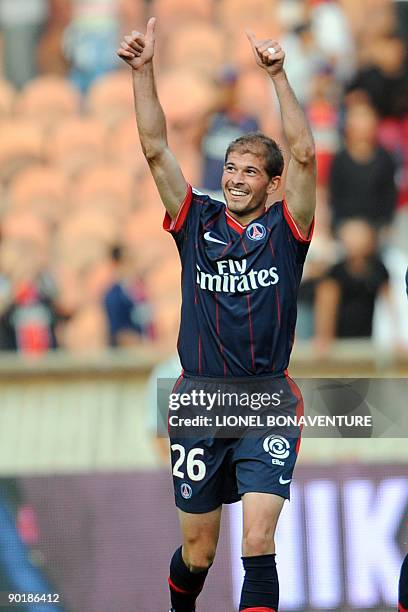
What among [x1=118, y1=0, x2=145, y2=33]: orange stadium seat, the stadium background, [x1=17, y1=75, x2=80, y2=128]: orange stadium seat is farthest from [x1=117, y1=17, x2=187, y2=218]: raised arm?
[x1=118, y1=0, x2=145, y2=33]: orange stadium seat

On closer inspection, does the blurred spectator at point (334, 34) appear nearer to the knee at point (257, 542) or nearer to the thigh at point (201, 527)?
the thigh at point (201, 527)

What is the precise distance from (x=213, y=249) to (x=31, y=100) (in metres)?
8.25

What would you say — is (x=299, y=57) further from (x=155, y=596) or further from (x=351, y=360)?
(x=155, y=596)

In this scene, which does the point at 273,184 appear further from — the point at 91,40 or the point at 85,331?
the point at 91,40

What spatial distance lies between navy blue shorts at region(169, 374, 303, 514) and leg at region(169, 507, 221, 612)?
0.05 meters

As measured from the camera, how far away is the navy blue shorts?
6.25 metres

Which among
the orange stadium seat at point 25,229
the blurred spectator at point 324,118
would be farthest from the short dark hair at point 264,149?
the orange stadium seat at point 25,229

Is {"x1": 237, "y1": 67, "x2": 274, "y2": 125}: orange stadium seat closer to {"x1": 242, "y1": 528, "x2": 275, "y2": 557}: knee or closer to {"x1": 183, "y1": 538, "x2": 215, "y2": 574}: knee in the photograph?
{"x1": 183, "y1": 538, "x2": 215, "y2": 574}: knee

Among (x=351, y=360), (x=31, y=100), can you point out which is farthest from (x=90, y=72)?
(x=351, y=360)

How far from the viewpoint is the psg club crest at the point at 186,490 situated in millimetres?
6359

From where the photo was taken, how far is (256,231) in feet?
21.1

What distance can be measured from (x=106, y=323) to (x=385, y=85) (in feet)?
10.5

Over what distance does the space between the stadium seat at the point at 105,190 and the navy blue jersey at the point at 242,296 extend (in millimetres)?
6943

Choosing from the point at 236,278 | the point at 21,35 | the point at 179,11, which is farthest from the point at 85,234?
the point at 236,278
